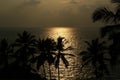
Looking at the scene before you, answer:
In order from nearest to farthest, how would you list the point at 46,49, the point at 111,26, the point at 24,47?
1. the point at 111,26
2. the point at 46,49
3. the point at 24,47

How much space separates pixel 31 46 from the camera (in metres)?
80.8

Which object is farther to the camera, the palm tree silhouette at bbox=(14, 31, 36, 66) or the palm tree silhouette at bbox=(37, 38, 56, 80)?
the palm tree silhouette at bbox=(14, 31, 36, 66)

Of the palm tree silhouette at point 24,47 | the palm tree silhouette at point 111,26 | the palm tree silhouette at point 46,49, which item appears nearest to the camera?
the palm tree silhouette at point 111,26

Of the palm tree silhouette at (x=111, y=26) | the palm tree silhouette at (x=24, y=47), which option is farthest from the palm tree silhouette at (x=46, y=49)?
the palm tree silhouette at (x=111, y=26)

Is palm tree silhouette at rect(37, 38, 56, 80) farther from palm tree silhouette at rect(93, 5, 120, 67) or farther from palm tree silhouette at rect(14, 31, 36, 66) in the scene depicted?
palm tree silhouette at rect(93, 5, 120, 67)


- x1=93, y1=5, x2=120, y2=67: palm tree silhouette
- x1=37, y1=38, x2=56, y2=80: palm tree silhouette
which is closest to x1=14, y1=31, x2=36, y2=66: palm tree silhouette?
x1=37, y1=38, x2=56, y2=80: palm tree silhouette

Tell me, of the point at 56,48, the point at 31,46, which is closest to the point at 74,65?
the point at 31,46

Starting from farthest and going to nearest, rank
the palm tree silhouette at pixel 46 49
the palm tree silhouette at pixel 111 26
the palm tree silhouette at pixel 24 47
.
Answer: the palm tree silhouette at pixel 24 47 < the palm tree silhouette at pixel 46 49 < the palm tree silhouette at pixel 111 26

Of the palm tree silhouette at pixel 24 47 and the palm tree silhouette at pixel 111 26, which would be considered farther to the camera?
the palm tree silhouette at pixel 24 47

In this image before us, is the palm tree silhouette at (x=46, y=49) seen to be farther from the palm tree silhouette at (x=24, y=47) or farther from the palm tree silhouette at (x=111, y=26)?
the palm tree silhouette at (x=111, y=26)

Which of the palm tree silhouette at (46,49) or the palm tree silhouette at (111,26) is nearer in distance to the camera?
the palm tree silhouette at (111,26)

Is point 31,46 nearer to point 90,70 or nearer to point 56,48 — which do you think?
point 56,48

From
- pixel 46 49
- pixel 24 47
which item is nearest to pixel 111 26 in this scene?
pixel 46 49

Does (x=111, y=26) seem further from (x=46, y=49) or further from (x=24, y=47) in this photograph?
(x=24, y=47)
